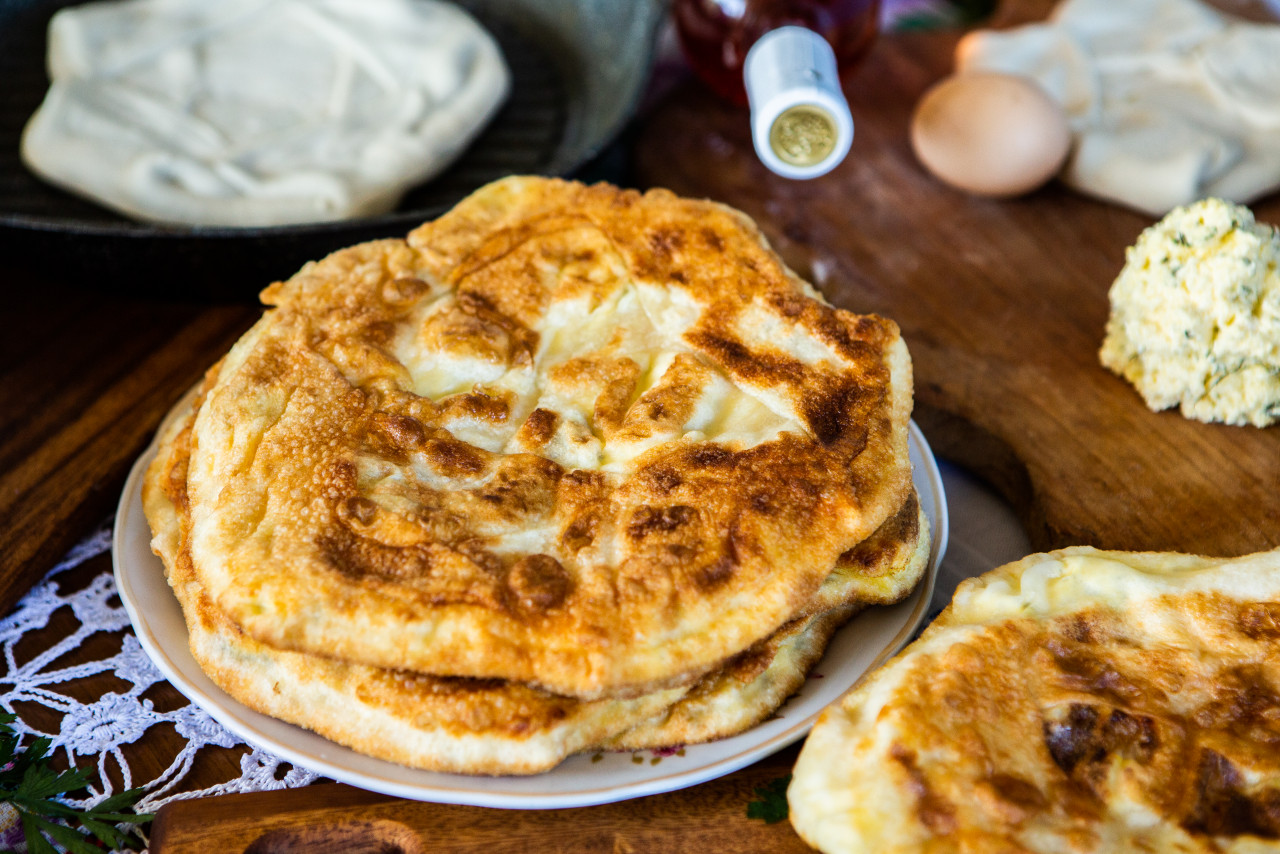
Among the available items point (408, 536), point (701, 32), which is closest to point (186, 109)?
point (701, 32)

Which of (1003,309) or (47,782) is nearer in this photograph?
(47,782)

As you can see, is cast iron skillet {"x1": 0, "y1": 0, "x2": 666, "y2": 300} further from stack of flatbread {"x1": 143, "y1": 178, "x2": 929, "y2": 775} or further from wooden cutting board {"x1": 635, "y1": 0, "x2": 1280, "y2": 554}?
stack of flatbread {"x1": 143, "y1": 178, "x2": 929, "y2": 775}

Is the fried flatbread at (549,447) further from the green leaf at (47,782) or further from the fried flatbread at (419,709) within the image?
the green leaf at (47,782)

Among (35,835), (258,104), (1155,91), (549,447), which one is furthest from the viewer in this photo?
(1155,91)

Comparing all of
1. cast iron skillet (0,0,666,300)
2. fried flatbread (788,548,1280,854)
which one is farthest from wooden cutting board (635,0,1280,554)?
fried flatbread (788,548,1280,854)

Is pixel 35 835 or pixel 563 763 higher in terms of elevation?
pixel 563 763

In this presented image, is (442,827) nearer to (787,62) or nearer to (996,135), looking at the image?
(787,62)

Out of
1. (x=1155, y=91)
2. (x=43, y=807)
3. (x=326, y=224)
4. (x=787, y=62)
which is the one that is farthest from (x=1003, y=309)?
(x=43, y=807)
